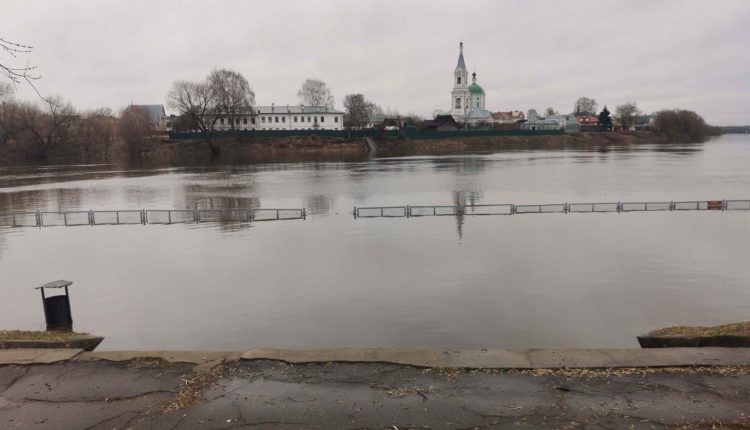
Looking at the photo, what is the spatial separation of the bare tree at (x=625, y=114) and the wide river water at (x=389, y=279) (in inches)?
7018

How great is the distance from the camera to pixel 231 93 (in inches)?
4961

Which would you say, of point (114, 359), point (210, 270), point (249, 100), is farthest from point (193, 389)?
point (249, 100)

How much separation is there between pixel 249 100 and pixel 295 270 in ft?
400

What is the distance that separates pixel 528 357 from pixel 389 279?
9297 mm

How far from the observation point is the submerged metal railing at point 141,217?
31219 mm

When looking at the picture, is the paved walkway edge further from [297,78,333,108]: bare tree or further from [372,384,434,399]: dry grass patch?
[297,78,333,108]: bare tree

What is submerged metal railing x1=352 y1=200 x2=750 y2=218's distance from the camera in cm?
3206

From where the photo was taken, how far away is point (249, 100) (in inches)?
5256

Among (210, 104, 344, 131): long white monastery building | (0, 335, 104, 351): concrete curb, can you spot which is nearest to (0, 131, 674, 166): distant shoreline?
(210, 104, 344, 131): long white monastery building

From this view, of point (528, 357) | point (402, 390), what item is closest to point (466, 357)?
point (528, 357)

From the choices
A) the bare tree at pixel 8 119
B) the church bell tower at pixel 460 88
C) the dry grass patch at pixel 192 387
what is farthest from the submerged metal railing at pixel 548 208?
the church bell tower at pixel 460 88

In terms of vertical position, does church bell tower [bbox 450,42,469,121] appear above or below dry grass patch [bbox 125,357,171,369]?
above

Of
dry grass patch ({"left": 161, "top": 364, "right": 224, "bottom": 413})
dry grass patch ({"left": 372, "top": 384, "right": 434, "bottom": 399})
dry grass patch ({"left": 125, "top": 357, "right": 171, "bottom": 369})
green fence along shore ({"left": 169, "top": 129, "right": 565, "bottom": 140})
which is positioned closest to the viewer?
dry grass patch ({"left": 161, "top": 364, "right": 224, "bottom": 413})

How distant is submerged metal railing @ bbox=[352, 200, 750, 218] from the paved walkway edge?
22.0m
